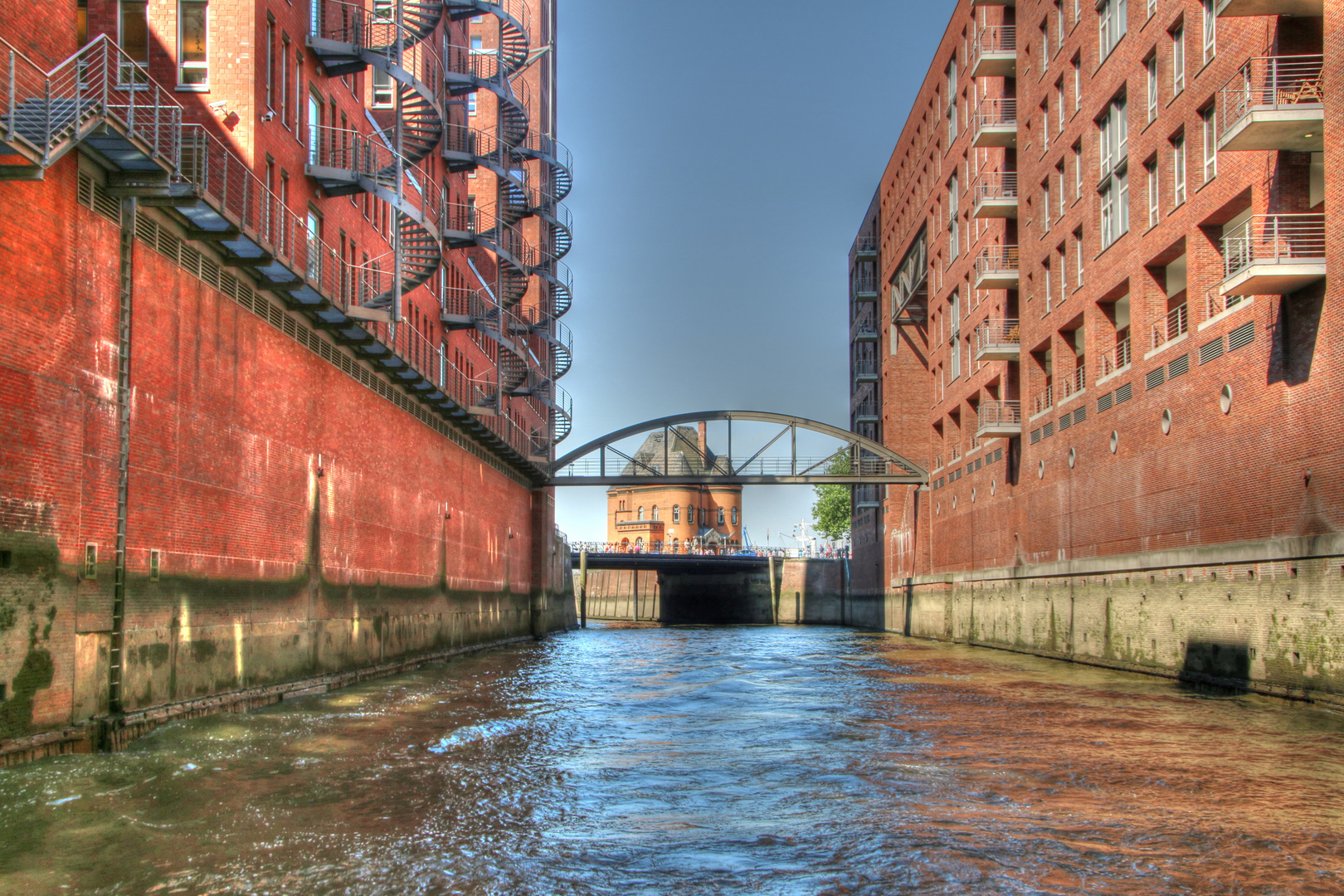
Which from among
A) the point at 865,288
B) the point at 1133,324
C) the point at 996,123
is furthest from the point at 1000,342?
the point at 865,288

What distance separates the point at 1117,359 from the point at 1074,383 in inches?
136

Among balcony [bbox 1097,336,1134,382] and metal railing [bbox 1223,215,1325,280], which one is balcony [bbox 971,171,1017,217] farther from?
metal railing [bbox 1223,215,1325,280]

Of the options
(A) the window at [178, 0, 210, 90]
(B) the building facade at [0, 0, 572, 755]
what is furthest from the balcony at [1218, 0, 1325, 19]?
(A) the window at [178, 0, 210, 90]

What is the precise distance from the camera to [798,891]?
8.73 m

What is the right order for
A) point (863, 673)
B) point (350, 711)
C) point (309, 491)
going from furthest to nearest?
point (863, 673) < point (309, 491) < point (350, 711)

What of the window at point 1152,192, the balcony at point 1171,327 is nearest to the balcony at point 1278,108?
the balcony at point 1171,327

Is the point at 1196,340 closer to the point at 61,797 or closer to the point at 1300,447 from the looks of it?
the point at 1300,447

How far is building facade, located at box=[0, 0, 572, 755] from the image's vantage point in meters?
14.2

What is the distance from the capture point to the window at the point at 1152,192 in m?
28.8

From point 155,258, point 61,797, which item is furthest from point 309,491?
point 61,797

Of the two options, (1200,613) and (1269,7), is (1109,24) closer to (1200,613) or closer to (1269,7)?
(1269,7)

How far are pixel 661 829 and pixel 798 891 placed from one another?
7.52ft

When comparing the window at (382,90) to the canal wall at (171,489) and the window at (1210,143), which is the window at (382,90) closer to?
the canal wall at (171,489)

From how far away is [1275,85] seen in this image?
69.2 ft
